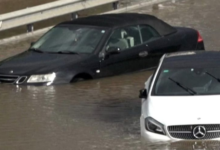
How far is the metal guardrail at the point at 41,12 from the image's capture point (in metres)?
21.3

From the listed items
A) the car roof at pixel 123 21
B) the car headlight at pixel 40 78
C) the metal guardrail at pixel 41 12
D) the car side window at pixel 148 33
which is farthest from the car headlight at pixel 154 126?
the metal guardrail at pixel 41 12

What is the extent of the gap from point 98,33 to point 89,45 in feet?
1.22

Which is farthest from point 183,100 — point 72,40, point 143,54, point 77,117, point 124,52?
point 72,40

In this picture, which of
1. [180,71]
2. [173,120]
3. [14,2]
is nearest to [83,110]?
[180,71]

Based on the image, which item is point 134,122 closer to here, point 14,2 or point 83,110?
point 83,110

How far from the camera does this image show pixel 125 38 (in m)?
16.8

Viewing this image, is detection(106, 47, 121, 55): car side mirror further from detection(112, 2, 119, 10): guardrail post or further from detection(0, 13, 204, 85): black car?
detection(112, 2, 119, 10): guardrail post

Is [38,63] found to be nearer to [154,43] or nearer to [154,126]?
[154,43]

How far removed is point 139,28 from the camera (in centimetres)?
1712

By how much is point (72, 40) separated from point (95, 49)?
25.5 inches

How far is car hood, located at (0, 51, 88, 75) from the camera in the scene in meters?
15.6

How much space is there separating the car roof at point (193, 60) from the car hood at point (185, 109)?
0.93 metres

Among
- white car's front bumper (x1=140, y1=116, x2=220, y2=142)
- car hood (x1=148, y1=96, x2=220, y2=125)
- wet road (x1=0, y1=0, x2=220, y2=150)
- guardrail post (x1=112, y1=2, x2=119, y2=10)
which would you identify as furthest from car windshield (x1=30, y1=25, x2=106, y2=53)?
guardrail post (x1=112, y1=2, x2=119, y2=10)

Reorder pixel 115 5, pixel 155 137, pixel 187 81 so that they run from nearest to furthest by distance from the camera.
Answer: pixel 155 137 < pixel 187 81 < pixel 115 5
